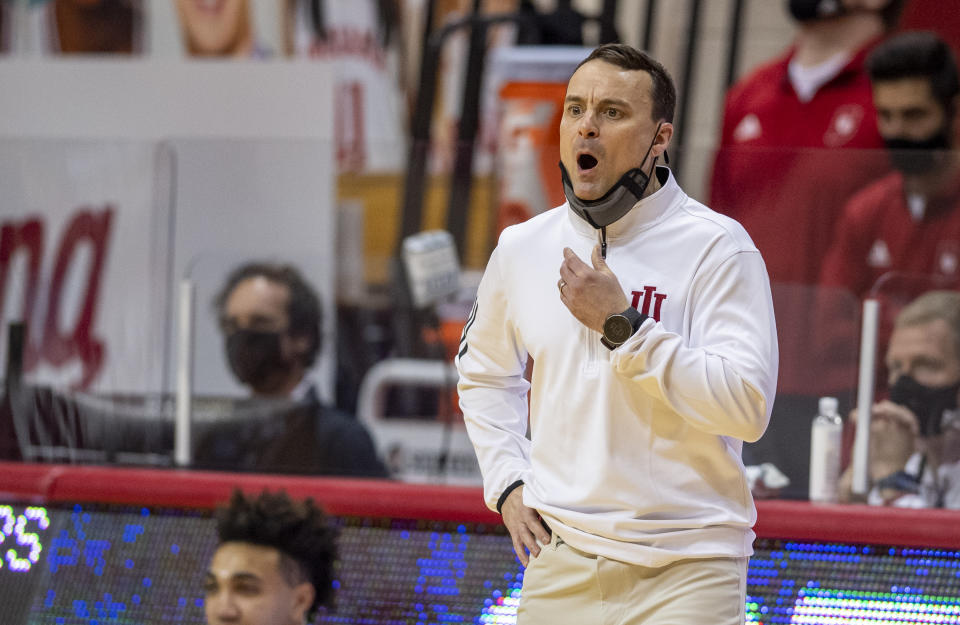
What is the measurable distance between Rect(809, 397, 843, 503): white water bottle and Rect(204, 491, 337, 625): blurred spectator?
1.29 metres

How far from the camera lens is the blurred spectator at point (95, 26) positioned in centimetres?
802

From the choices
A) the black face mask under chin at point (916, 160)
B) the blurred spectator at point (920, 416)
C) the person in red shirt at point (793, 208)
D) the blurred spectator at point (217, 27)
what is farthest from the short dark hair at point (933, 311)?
the blurred spectator at point (217, 27)

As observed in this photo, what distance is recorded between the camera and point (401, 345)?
166 inches

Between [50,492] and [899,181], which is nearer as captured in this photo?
[50,492]

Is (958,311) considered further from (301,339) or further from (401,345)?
(301,339)

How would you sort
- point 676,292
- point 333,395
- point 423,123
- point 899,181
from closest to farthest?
point 676,292
point 899,181
point 333,395
point 423,123

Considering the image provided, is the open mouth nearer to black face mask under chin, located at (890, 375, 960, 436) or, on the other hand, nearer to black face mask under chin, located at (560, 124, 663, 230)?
black face mask under chin, located at (560, 124, 663, 230)

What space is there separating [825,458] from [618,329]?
1611mm

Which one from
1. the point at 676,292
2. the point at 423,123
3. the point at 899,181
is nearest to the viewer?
the point at 676,292

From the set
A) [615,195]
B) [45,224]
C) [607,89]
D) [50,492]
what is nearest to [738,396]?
[615,195]

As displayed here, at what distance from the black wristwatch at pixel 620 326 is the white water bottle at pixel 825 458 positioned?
1570 mm

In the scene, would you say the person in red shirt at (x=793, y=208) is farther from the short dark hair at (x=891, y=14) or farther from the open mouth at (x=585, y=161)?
the open mouth at (x=585, y=161)

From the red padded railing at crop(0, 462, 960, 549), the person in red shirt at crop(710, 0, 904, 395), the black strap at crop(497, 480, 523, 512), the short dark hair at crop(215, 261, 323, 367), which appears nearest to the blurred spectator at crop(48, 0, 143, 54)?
the short dark hair at crop(215, 261, 323, 367)

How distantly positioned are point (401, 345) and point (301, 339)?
0.33 m
